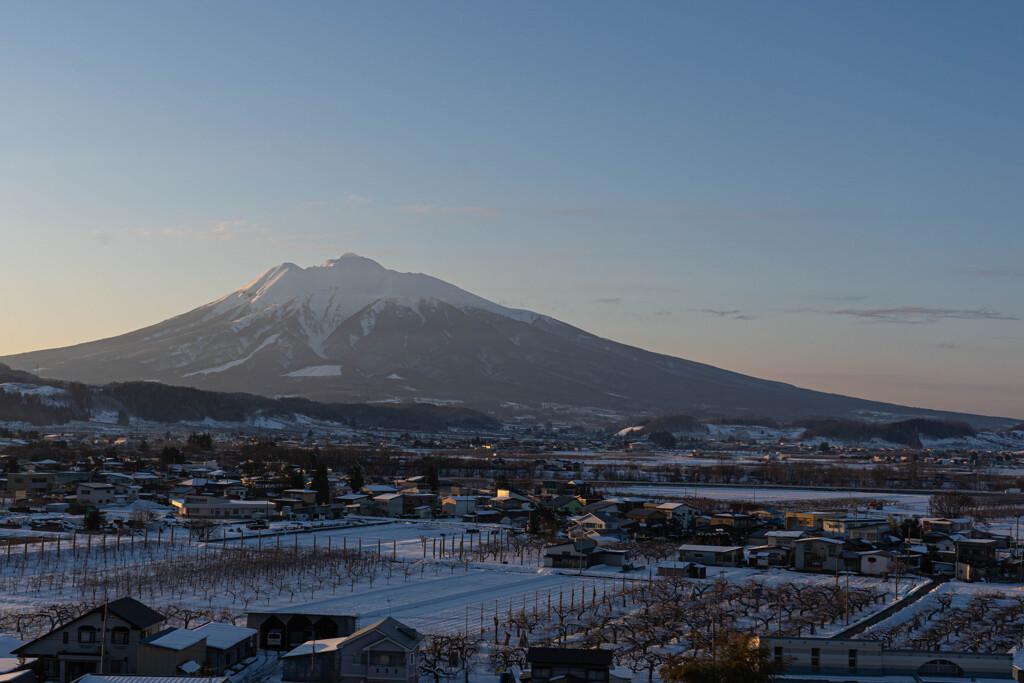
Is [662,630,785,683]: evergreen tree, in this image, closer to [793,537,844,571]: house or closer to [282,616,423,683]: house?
[282,616,423,683]: house

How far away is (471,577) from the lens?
21.2 m

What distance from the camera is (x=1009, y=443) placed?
4491 inches

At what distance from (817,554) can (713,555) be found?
2347 mm

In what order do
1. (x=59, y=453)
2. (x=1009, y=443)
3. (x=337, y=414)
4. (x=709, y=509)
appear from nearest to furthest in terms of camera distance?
(x=709, y=509) → (x=59, y=453) → (x=337, y=414) → (x=1009, y=443)

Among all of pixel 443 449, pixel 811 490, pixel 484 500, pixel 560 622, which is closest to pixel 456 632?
pixel 560 622

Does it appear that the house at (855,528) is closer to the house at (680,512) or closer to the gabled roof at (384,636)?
the house at (680,512)

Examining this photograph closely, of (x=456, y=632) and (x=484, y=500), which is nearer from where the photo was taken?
(x=456, y=632)

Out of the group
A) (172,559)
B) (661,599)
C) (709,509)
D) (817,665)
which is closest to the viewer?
(817,665)

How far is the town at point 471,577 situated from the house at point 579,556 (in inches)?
1.8

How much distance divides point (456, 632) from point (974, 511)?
27.5 meters

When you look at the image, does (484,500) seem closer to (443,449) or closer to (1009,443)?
(443,449)

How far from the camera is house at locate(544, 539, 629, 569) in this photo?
2308 centimetres

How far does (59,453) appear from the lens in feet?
159

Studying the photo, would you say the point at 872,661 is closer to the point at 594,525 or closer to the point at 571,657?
the point at 571,657
